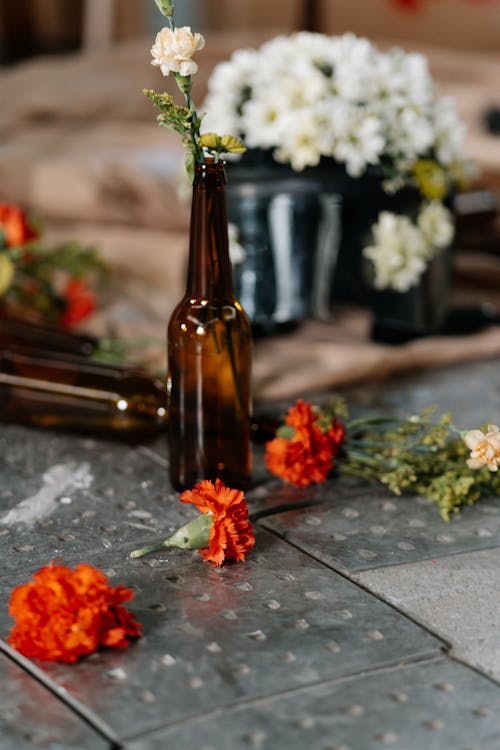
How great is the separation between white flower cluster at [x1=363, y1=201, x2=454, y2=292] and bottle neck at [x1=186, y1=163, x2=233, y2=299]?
26.5 inches

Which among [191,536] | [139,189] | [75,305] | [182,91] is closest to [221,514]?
[191,536]

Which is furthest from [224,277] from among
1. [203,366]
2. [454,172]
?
[454,172]

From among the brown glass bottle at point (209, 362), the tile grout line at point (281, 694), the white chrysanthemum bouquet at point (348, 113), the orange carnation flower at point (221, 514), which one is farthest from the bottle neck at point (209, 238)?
the white chrysanthemum bouquet at point (348, 113)

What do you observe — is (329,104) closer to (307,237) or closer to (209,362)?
(307,237)

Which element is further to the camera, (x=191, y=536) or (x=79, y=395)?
(x=79, y=395)

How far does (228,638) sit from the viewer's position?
3.31ft

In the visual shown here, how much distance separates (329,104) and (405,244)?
0.27 m

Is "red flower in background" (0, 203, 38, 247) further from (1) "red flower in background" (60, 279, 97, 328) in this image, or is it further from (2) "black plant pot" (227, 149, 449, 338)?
(2) "black plant pot" (227, 149, 449, 338)

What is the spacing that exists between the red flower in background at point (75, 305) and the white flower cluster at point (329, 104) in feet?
1.33

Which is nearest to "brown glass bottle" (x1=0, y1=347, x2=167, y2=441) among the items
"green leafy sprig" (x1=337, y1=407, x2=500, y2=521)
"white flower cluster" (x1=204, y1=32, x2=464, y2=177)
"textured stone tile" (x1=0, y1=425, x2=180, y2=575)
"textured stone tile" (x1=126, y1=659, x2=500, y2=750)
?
"textured stone tile" (x1=0, y1=425, x2=180, y2=575)

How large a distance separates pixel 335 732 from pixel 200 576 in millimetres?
299

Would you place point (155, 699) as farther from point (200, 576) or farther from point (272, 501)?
point (272, 501)

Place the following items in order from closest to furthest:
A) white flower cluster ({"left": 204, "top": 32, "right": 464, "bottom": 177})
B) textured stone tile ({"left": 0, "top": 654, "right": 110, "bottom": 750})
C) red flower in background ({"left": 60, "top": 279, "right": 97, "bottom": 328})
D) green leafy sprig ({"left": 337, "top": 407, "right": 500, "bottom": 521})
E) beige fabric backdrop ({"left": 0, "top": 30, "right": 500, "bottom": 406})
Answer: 1. textured stone tile ({"left": 0, "top": 654, "right": 110, "bottom": 750})
2. green leafy sprig ({"left": 337, "top": 407, "right": 500, "bottom": 521})
3. white flower cluster ({"left": 204, "top": 32, "right": 464, "bottom": 177})
4. beige fabric backdrop ({"left": 0, "top": 30, "right": 500, "bottom": 406})
5. red flower in background ({"left": 60, "top": 279, "right": 97, "bottom": 328})

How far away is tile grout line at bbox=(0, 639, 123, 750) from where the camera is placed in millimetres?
859
